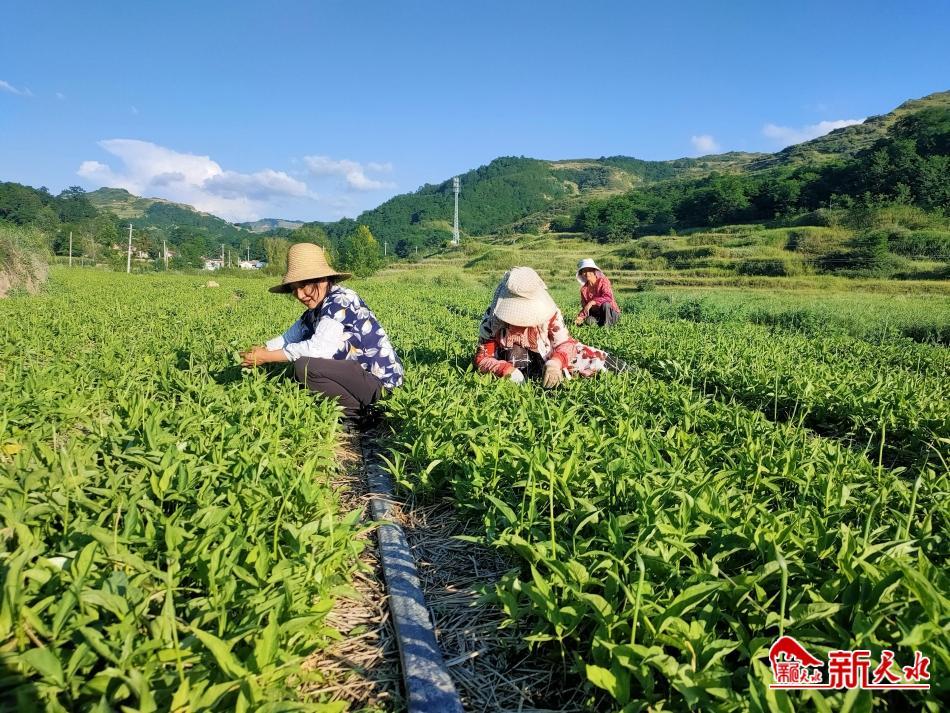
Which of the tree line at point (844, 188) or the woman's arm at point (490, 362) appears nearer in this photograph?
the woman's arm at point (490, 362)

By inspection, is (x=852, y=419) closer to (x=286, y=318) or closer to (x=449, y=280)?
(x=286, y=318)

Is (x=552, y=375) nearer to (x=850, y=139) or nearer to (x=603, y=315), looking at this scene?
(x=603, y=315)

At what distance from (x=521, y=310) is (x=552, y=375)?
0.58m

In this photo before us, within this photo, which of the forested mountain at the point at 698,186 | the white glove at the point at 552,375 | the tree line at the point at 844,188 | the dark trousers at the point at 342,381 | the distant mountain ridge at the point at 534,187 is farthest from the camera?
the distant mountain ridge at the point at 534,187

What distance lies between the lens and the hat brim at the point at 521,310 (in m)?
4.40

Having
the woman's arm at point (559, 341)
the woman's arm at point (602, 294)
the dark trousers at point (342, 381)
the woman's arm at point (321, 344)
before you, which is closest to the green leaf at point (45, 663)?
the dark trousers at point (342, 381)

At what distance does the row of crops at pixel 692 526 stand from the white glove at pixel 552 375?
3.8 inches

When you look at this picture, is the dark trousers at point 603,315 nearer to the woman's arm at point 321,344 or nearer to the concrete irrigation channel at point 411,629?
the woman's arm at point 321,344

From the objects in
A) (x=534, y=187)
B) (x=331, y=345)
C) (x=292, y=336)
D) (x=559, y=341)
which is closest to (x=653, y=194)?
(x=534, y=187)

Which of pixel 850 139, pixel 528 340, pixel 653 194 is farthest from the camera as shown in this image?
pixel 653 194

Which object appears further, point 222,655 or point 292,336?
point 292,336

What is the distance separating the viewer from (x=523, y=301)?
4.40m

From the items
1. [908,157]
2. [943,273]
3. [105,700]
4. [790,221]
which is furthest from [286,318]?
[908,157]

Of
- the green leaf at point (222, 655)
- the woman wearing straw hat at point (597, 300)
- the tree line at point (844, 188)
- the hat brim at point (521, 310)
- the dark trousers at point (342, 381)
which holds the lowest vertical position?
the green leaf at point (222, 655)
